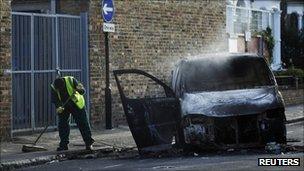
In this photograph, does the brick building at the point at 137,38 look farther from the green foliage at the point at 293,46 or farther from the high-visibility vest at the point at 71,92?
the green foliage at the point at 293,46

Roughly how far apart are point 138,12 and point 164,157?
7.15m

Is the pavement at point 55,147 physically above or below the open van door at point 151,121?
below

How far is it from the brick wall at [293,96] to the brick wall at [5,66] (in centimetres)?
1189

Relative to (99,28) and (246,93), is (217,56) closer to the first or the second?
(246,93)

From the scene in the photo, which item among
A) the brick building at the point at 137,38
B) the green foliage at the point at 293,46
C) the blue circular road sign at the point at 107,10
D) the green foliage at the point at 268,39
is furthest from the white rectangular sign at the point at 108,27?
the green foliage at the point at 293,46

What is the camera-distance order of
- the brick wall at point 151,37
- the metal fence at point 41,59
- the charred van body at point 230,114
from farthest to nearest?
1. the brick wall at point 151,37
2. the metal fence at point 41,59
3. the charred van body at point 230,114

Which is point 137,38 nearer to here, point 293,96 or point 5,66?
point 5,66

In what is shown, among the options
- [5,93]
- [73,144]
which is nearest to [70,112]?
[73,144]

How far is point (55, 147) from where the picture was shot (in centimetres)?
1302

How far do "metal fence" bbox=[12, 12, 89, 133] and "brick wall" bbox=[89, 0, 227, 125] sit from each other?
1.19ft

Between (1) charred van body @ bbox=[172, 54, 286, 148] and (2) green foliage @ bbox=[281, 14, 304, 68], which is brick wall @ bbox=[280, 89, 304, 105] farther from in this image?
(1) charred van body @ bbox=[172, 54, 286, 148]

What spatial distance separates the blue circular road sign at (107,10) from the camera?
15.7m

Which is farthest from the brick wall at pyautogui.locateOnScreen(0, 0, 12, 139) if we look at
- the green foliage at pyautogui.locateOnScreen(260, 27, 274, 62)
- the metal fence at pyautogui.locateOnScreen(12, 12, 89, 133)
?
the green foliage at pyautogui.locateOnScreen(260, 27, 274, 62)

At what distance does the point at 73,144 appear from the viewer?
1352 centimetres
